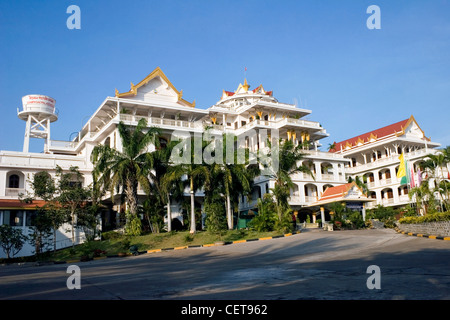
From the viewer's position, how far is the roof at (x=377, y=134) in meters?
51.6

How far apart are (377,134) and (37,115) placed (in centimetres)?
4077

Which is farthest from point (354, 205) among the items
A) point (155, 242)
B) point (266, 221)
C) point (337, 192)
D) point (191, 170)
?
point (155, 242)

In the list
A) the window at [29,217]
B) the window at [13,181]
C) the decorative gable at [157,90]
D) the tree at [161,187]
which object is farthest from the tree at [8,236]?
the decorative gable at [157,90]

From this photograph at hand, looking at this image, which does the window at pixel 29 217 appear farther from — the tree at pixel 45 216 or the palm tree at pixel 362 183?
the palm tree at pixel 362 183

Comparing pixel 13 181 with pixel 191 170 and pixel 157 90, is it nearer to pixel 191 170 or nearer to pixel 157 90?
pixel 157 90

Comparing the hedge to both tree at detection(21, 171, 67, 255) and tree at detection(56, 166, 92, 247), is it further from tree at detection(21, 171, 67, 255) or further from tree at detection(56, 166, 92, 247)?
tree at detection(21, 171, 67, 255)

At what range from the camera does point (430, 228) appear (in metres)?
21.8

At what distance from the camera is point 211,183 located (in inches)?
1145

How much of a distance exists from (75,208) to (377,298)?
80.2ft

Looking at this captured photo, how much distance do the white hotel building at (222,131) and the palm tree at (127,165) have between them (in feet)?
16.0

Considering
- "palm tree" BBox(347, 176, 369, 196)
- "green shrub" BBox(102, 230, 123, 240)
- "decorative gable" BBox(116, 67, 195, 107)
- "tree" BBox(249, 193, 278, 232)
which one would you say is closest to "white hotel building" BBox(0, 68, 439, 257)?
"decorative gable" BBox(116, 67, 195, 107)

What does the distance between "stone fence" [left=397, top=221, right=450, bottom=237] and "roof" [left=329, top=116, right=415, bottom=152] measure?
28.1 m
